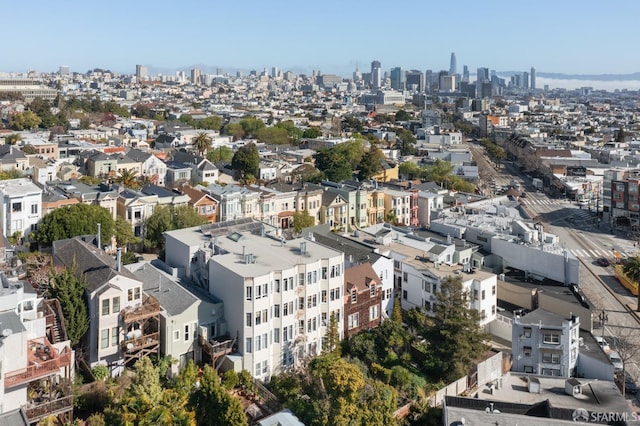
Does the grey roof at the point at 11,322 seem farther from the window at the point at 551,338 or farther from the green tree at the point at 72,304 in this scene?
the window at the point at 551,338

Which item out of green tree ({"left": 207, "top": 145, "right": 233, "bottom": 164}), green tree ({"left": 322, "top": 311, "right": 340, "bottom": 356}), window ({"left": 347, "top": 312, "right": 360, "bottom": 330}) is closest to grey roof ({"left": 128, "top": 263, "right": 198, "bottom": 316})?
green tree ({"left": 322, "top": 311, "right": 340, "bottom": 356})

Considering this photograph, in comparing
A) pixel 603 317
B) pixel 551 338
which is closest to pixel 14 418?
pixel 551 338

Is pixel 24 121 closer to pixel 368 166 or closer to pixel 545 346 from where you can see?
pixel 368 166

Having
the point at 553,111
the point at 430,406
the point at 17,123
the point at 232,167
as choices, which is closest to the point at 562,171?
the point at 232,167

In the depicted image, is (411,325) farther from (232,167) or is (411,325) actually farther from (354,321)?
(232,167)

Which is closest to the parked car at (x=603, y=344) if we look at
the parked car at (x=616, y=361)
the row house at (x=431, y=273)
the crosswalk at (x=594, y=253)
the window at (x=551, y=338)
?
the parked car at (x=616, y=361)

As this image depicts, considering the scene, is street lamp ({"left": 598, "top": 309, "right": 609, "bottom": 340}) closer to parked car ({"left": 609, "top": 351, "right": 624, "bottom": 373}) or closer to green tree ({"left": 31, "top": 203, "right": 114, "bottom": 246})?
parked car ({"left": 609, "top": 351, "right": 624, "bottom": 373})

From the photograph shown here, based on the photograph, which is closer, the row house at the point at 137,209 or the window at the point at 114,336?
the window at the point at 114,336
